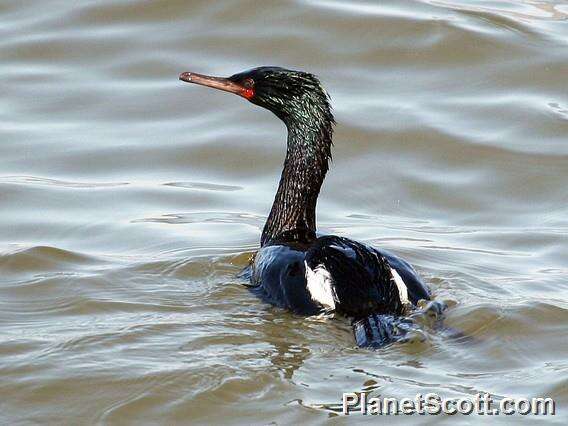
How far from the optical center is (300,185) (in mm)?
8523

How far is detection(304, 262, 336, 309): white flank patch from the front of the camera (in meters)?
7.16

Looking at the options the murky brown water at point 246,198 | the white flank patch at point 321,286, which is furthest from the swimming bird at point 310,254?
the murky brown water at point 246,198

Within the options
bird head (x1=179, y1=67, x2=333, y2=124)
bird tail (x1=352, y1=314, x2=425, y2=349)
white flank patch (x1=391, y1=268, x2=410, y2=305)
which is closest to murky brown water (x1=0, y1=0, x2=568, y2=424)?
bird tail (x1=352, y1=314, x2=425, y2=349)

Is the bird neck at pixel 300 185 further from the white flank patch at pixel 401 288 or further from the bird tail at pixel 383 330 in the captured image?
the bird tail at pixel 383 330

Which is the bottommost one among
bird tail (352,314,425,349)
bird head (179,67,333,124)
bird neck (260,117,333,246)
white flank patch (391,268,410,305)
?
bird tail (352,314,425,349)

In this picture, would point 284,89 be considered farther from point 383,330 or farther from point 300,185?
point 383,330

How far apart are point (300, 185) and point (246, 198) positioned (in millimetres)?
1367

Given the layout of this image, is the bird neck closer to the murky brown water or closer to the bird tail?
the murky brown water

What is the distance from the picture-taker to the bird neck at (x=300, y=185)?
8.46 m

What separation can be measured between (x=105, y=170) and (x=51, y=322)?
118 inches

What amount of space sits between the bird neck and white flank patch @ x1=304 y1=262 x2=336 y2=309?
112cm

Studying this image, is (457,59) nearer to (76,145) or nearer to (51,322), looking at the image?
(76,145)

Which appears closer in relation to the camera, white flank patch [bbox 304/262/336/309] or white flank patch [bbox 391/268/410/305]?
white flank patch [bbox 304/262/336/309]

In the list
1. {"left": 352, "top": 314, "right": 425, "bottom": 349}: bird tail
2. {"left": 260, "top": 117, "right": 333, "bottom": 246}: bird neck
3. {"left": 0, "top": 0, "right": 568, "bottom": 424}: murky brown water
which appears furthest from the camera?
{"left": 260, "top": 117, "right": 333, "bottom": 246}: bird neck
